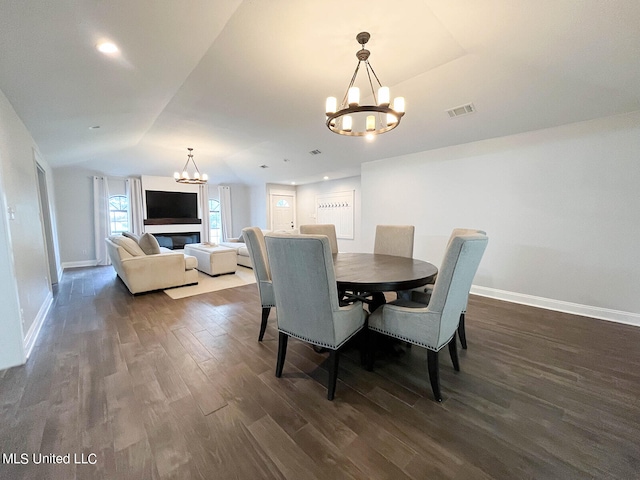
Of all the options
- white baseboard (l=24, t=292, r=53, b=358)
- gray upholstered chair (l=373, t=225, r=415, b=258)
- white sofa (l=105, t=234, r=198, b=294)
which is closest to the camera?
white baseboard (l=24, t=292, r=53, b=358)

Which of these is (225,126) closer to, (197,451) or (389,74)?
(389,74)

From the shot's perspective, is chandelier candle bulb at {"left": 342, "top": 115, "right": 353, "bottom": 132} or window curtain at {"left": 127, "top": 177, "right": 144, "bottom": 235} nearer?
chandelier candle bulb at {"left": 342, "top": 115, "right": 353, "bottom": 132}

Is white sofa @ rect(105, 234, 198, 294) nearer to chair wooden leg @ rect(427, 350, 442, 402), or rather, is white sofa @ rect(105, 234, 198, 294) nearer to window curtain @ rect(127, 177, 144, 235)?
window curtain @ rect(127, 177, 144, 235)

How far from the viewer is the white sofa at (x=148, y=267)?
12.9 ft

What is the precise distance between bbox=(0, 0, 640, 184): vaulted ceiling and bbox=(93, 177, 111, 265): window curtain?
293 cm

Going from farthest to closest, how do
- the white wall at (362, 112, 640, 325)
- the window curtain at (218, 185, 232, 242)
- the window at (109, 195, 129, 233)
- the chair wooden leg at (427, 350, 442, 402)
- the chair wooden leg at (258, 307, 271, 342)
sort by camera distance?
the window curtain at (218, 185, 232, 242) → the window at (109, 195, 129, 233) → the white wall at (362, 112, 640, 325) → the chair wooden leg at (258, 307, 271, 342) → the chair wooden leg at (427, 350, 442, 402)

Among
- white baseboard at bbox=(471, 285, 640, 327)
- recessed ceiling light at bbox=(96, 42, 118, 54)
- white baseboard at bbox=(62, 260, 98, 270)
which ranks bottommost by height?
A: white baseboard at bbox=(62, 260, 98, 270)

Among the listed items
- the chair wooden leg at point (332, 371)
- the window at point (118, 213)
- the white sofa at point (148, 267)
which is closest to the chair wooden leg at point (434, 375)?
the chair wooden leg at point (332, 371)

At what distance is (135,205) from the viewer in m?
7.12

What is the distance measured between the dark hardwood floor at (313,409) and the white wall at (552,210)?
66 centimetres

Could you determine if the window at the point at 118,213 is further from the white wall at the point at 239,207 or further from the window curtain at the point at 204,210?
the white wall at the point at 239,207

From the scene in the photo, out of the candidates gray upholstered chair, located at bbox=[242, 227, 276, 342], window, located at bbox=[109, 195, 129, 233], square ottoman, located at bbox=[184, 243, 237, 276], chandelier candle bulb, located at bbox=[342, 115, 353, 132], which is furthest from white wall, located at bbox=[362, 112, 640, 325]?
window, located at bbox=[109, 195, 129, 233]

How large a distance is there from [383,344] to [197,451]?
1.71 metres

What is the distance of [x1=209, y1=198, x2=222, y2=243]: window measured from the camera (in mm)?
8766
